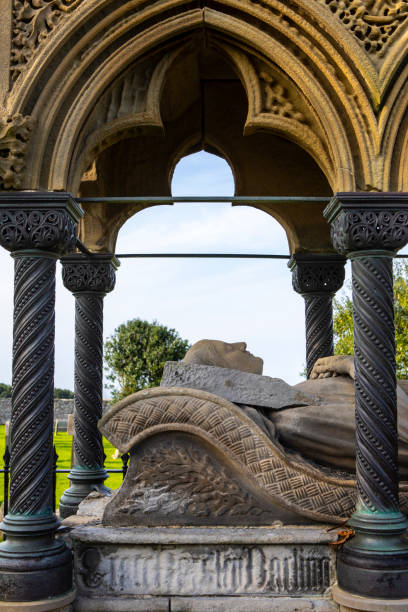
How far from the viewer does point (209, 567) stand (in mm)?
4836

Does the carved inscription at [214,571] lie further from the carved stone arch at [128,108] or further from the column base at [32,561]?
the carved stone arch at [128,108]

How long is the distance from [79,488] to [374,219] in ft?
13.3

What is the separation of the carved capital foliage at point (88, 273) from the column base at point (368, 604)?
400 centimetres

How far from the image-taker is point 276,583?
484cm

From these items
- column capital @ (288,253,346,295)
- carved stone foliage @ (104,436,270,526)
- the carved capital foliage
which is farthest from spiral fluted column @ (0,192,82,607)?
column capital @ (288,253,346,295)

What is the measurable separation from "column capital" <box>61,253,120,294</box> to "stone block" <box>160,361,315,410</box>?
2035 mm

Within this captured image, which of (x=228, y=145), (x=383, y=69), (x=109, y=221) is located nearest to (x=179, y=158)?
(x=228, y=145)

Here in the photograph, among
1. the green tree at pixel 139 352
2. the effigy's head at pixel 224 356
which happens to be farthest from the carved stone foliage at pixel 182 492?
the green tree at pixel 139 352

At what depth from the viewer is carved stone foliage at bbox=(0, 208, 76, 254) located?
4.93 metres

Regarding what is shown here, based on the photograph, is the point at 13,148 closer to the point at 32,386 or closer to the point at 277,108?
the point at 32,386

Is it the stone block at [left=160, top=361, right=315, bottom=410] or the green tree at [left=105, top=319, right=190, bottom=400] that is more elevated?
the green tree at [left=105, top=319, right=190, bottom=400]

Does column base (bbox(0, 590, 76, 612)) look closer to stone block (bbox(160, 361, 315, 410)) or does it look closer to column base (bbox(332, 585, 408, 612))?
stone block (bbox(160, 361, 315, 410))

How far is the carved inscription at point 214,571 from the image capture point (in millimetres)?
4828

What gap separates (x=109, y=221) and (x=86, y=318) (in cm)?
108
